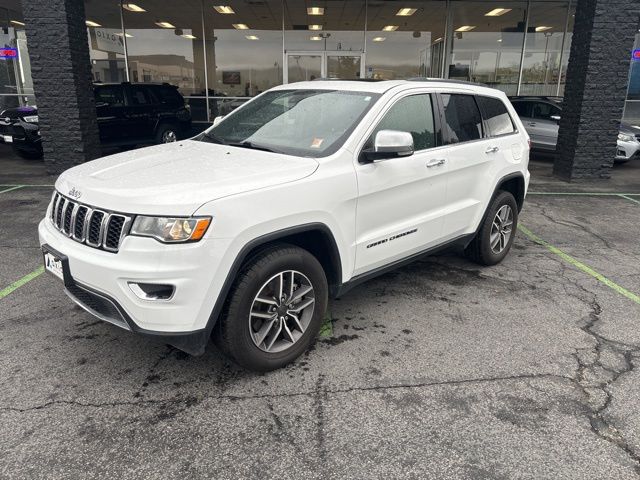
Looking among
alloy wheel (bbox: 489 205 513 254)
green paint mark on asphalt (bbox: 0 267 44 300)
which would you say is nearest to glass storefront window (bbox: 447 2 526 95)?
alloy wheel (bbox: 489 205 513 254)

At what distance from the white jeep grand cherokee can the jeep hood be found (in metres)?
0.01

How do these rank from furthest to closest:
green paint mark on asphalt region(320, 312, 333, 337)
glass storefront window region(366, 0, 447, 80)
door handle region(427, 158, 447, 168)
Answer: glass storefront window region(366, 0, 447, 80), door handle region(427, 158, 447, 168), green paint mark on asphalt region(320, 312, 333, 337)

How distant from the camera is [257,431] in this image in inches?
109

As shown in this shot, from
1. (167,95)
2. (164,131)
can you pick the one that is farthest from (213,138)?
(167,95)

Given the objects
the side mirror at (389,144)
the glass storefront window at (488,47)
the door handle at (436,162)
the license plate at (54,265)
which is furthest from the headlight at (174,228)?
the glass storefront window at (488,47)

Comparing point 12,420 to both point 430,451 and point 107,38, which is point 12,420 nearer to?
point 430,451

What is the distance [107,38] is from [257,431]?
17.0 meters

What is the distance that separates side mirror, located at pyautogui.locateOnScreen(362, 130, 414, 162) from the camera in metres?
3.41

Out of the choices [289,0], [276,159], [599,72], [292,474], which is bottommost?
[292,474]

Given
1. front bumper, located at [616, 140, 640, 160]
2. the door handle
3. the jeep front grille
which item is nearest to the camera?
the jeep front grille

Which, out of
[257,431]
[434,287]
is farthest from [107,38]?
[257,431]

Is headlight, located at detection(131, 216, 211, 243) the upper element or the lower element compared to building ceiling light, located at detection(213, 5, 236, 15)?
lower

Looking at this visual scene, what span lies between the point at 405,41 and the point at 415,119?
13991 mm

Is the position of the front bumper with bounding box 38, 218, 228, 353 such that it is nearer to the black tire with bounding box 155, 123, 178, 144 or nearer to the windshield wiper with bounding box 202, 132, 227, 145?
the windshield wiper with bounding box 202, 132, 227, 145
